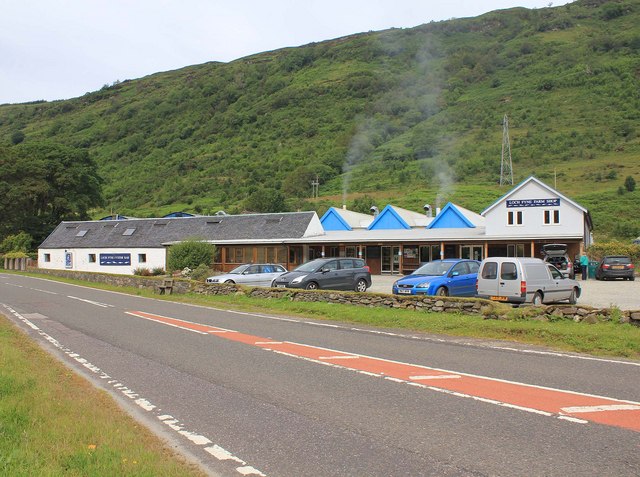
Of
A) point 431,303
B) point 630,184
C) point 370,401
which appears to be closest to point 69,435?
point 370,401

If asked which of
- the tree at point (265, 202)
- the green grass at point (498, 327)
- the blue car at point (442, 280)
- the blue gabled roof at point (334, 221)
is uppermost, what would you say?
the tree at point (265, 202)

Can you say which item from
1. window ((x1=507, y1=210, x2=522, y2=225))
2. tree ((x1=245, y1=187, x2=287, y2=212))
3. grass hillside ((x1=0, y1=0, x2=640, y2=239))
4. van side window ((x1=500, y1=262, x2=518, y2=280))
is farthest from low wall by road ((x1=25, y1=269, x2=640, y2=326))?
tree ((x1=245, y1=187, x2=287, y2=212))

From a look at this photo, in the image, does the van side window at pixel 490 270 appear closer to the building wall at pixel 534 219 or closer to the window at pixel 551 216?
the building wall at pixel 534 219

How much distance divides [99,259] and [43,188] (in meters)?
24.9

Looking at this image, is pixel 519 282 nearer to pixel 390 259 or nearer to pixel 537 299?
pixel 537 299

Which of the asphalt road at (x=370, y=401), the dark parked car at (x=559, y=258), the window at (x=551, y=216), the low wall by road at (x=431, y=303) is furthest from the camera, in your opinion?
the window at (x=551, y=216)

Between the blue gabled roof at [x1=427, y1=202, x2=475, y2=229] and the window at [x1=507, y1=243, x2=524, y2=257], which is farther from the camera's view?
the blue gabled roof at [x1=427, y1=202, x2=475, y2=229]

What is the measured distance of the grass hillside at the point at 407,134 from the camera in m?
95.0

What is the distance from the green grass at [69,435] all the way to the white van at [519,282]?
41.1 ft

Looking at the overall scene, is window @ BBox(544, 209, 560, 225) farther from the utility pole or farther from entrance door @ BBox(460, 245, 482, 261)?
→ the utility pole

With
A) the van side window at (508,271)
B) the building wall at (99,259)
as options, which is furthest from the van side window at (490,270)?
the building wall at (99,259)

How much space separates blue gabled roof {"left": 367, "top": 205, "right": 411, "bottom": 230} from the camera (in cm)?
5612

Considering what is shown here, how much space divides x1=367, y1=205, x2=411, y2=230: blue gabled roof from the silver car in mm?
27106

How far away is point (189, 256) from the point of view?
117 feet
